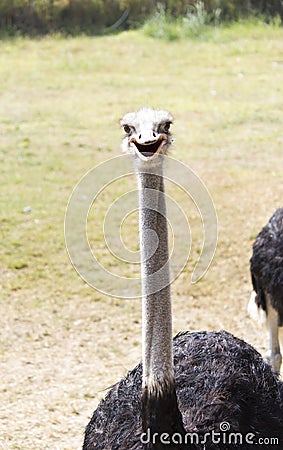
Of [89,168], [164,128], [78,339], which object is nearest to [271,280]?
[78,339]

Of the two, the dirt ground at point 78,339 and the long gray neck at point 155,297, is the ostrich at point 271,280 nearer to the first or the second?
the dirt ground at point 78,339

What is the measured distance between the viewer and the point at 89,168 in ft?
27.7

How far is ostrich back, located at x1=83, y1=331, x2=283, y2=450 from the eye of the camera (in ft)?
9.58

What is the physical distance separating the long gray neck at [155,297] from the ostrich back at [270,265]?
6.09ft

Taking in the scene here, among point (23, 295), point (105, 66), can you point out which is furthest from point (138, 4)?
point (23, 295)

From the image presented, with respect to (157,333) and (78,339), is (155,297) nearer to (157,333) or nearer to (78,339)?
(157,333)

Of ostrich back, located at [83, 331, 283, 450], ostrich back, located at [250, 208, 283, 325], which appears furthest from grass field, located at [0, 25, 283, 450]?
ostrich back, located at [83, 331, 283, 450]

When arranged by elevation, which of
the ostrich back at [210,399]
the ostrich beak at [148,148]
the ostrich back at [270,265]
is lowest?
the ostrich back at [210,399]

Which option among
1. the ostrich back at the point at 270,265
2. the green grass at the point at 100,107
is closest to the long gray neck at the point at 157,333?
the ostrich back at the point at 270,265

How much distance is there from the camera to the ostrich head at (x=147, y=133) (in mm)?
2512

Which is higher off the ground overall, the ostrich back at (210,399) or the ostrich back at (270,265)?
the ostrich back at (270,265)

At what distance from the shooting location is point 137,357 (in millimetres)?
5168

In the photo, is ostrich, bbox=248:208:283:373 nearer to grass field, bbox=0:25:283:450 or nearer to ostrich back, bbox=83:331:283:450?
grass field, bbox=0:25:283:450

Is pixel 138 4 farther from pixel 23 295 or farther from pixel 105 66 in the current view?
pixel 23 295
